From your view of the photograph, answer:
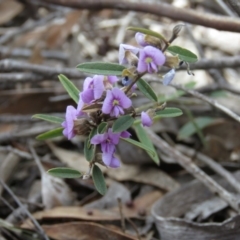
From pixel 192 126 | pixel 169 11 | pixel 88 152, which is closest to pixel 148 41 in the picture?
pixel 88 152

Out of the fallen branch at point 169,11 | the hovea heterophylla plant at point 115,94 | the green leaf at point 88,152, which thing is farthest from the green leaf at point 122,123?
the fallen branch at point 169,11

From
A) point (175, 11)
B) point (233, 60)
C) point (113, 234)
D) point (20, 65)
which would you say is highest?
point (175, 11)

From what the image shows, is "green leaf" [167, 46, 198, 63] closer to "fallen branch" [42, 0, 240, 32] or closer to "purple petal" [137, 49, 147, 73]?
"purple petal" [137, 49, 147, 73]

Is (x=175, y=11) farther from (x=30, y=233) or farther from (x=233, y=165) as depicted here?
(x=30, y=233)

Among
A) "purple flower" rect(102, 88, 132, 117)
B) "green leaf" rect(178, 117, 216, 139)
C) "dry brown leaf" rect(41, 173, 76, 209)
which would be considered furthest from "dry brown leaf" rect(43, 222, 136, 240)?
"green leaf" rect(178, 117, 216, 139)

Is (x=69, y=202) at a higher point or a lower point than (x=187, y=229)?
lower

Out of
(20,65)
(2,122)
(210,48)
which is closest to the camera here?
(20,65)

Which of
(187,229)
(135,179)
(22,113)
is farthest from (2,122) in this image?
(187,229)
